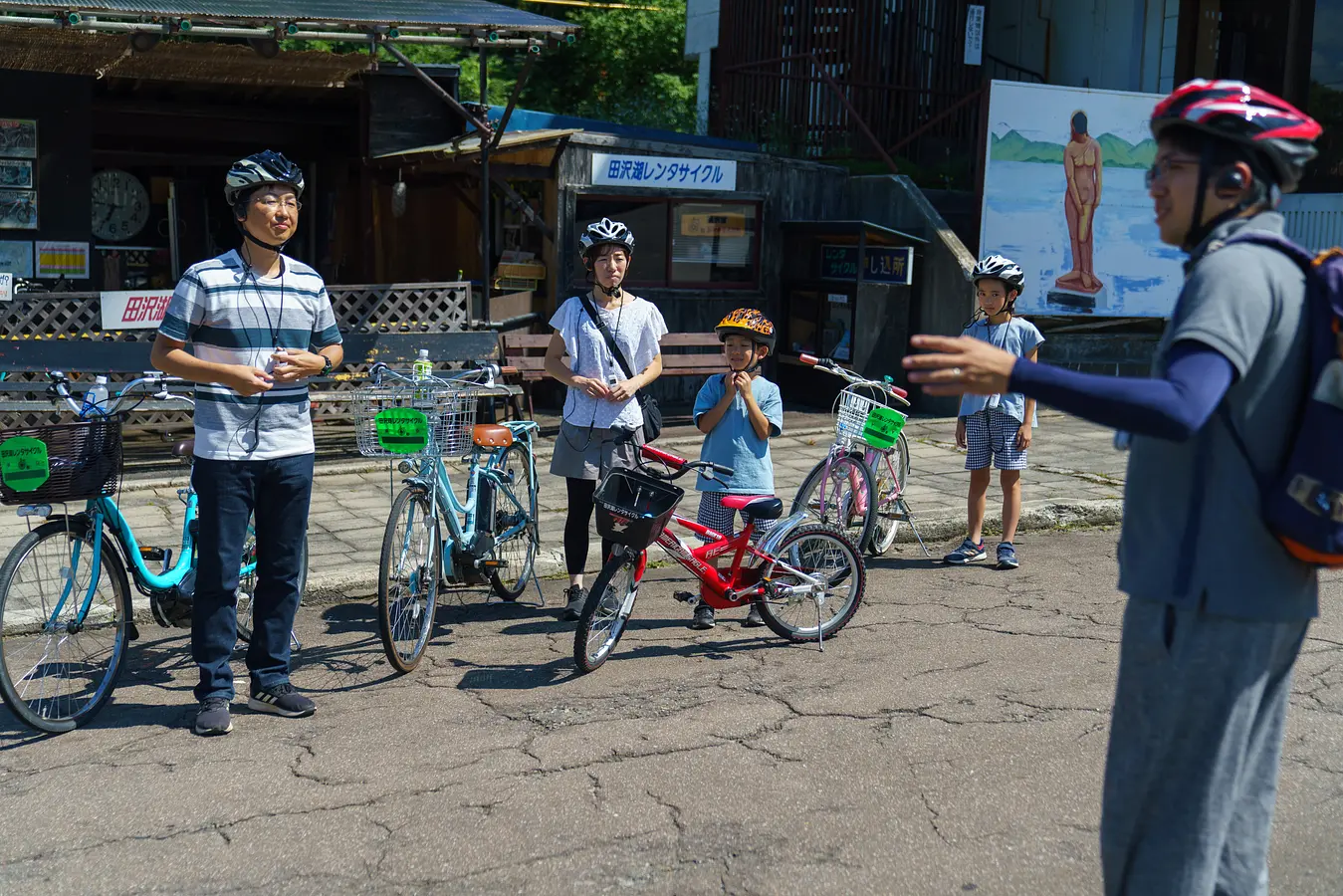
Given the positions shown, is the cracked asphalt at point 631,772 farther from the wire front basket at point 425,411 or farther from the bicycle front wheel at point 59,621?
the wire front basket at point 425,411

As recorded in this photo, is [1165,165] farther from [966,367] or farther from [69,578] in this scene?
[69,578]

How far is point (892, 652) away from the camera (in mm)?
6094

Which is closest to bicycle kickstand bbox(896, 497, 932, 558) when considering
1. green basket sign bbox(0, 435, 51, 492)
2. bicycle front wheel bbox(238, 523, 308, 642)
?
bicycle front wheel bbox(238, 523, 308, 642)

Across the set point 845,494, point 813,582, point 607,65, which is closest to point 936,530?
point 845,494

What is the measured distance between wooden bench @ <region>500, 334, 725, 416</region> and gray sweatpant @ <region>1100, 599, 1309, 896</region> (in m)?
8.54

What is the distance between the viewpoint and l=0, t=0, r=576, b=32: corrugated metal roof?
9430mm

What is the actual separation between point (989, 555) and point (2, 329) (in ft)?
24.1

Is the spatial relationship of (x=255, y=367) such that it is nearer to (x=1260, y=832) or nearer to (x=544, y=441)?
(x=1260, y=832)

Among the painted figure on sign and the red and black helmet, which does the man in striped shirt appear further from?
the painted figure on sign

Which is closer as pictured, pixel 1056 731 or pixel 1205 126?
pixel 1205 126

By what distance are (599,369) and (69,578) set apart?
2538 millimetres

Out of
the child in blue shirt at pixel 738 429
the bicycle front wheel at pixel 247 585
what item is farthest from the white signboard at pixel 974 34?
the bicycle front wheel at pixel 247 585

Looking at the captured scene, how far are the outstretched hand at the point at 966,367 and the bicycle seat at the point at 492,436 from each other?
397cm

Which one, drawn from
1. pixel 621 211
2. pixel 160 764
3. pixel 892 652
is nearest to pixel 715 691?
pixel 892 652
